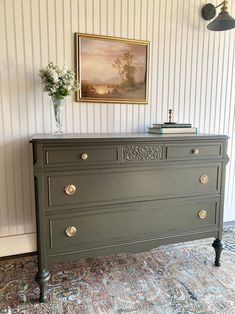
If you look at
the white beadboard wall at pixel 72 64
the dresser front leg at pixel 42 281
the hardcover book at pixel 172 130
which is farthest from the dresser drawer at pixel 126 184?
the white beadboard wall at pixel 72 64

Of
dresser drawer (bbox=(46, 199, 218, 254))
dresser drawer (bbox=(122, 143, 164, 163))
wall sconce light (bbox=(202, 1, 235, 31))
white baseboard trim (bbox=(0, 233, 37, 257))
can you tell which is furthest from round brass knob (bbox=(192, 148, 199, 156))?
white baseboard trim (bbox=(0, 233, 37, 257))

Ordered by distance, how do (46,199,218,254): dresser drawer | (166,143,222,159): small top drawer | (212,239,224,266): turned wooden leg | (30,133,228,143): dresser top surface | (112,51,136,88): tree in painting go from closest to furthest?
(30,133,228,143): dresser top surface
(46,199,218,254): dresser drawer
(166,143,222,159): small top drawer
(212,239,224,266): turned wooden leg
(112,51,136,88): tree in painting

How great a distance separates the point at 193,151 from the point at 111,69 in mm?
1020

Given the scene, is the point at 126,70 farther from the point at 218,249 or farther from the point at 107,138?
the point at 218,249

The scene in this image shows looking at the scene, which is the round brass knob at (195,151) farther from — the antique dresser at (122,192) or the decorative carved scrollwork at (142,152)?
the decorative carved scrollwork at (142,152)

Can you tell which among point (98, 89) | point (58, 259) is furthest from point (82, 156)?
point (98, 89)

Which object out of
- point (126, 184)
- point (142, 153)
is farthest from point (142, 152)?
point (126, 184)

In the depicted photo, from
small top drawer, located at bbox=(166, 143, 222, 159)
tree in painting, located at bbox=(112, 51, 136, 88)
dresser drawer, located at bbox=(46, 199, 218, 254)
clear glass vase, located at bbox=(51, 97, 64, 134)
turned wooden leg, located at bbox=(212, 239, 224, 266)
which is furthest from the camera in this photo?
tree in painting, located at bbox=(112, 51, 136, 88)

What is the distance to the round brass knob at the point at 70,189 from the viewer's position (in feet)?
5.24

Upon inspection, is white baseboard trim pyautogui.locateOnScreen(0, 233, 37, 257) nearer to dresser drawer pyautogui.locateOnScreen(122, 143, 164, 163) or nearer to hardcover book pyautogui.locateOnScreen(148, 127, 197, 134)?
dresser drawer pyautogui.locateOnScreen(122, 143, 164, 163)

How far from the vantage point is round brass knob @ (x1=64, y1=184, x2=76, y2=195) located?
1597 mm

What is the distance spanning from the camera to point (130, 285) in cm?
177

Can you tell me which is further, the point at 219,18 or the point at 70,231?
the point at 219,18

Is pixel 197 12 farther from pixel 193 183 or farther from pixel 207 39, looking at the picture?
pixel 193 183
